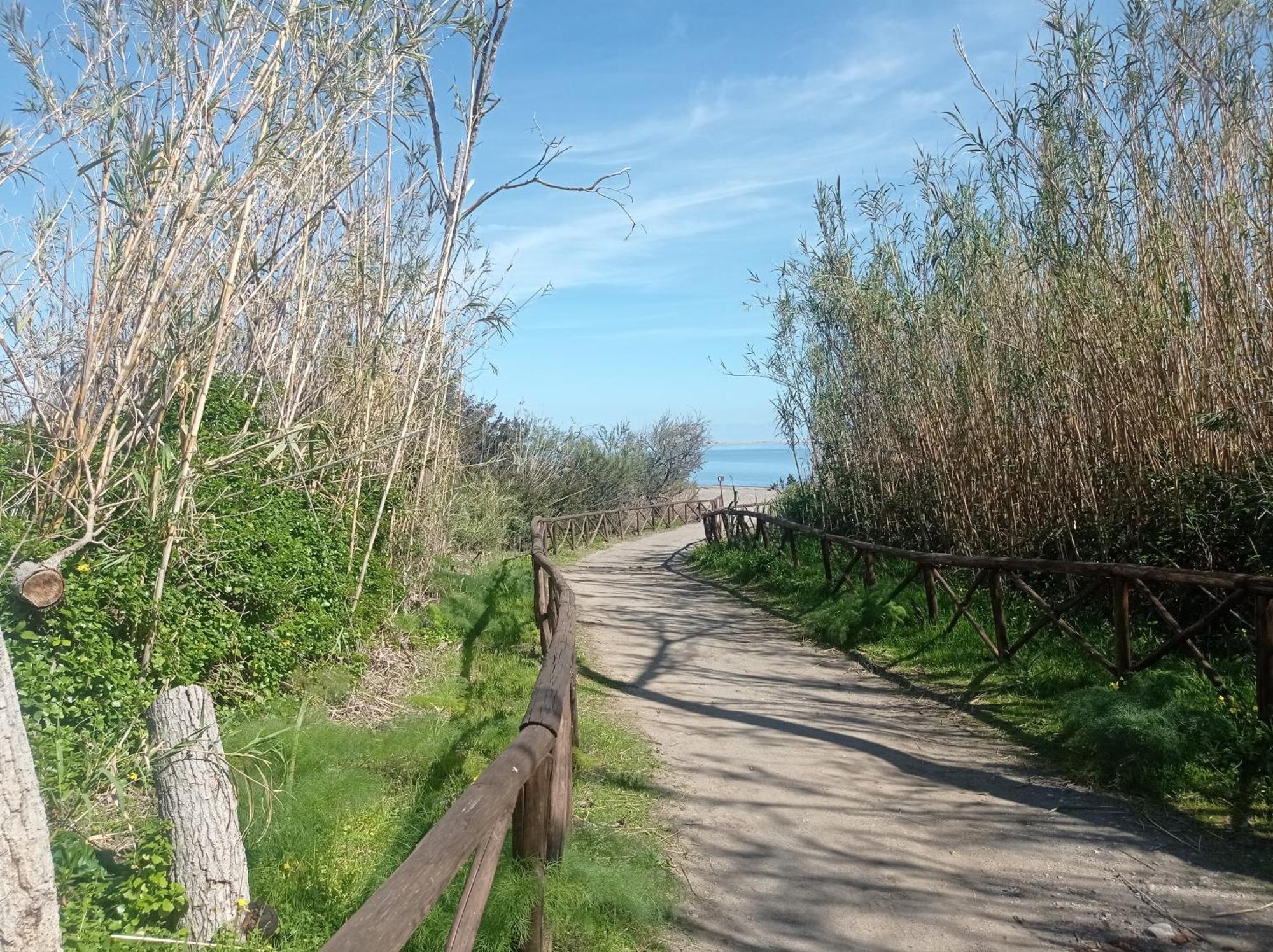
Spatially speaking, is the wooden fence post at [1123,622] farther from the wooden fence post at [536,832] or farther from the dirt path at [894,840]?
the wooden fence post at [536,832]

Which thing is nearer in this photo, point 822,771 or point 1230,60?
point 822,771

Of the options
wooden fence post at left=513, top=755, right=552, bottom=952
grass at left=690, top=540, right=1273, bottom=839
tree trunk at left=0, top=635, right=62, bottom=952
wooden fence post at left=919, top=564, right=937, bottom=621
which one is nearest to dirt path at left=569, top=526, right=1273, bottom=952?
grass at left=690, top=540, right=1273, bottom=839

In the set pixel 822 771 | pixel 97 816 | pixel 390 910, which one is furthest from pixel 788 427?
pixel 390 910

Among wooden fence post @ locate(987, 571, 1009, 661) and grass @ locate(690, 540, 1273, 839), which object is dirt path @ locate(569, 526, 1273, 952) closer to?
grass @ locate(690, 540, 1273, 839)

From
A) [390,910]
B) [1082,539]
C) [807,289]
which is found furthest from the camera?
[807,289]

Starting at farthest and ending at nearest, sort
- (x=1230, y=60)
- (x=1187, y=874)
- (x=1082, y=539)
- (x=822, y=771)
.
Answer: (x=1082, y=539) → (x=1230, y=60) → (x=822, y=771) → (x=1187, y=874)

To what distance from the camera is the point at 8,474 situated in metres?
4.59

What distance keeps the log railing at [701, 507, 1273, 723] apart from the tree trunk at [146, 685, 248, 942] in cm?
447

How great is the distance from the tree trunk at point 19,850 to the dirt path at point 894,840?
6.37ft

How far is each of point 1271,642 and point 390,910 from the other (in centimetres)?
436

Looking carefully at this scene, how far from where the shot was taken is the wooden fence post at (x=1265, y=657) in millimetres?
4441

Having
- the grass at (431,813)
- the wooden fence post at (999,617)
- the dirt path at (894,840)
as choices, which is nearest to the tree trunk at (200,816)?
the grass at (431,813)

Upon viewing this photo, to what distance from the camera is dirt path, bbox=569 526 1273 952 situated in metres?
3.25

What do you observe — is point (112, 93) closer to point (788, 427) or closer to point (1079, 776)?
point (1079, 776)
